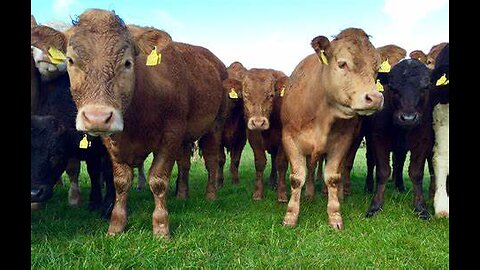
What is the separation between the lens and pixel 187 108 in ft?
17.9

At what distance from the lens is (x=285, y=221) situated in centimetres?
573

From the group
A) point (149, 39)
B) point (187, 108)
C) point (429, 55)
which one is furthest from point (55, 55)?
point (429, 55)

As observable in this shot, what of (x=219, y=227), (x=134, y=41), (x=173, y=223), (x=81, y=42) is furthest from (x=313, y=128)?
(x=81, y=42)

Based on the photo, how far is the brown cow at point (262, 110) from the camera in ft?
23.5

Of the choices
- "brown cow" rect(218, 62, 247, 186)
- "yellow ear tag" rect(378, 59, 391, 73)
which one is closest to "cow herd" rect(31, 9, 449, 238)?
"yellow ear tag" rect(378, 59, 391, 73)

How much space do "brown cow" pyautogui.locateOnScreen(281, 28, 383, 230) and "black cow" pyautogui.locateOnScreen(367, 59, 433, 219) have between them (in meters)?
0.72

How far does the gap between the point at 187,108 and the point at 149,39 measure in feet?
3.21

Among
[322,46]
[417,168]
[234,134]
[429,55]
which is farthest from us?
[234,134]

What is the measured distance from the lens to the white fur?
20.2 feet

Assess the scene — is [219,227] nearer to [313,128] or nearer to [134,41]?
[313,128]

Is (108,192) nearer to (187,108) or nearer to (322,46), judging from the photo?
(187,108)

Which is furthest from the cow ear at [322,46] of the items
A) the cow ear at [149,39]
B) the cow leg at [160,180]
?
the cow leg at [160,180]

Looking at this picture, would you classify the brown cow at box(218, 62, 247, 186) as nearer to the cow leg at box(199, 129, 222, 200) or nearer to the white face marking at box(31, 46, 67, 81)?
the cow leg at box(199, 129, 222, 200)
